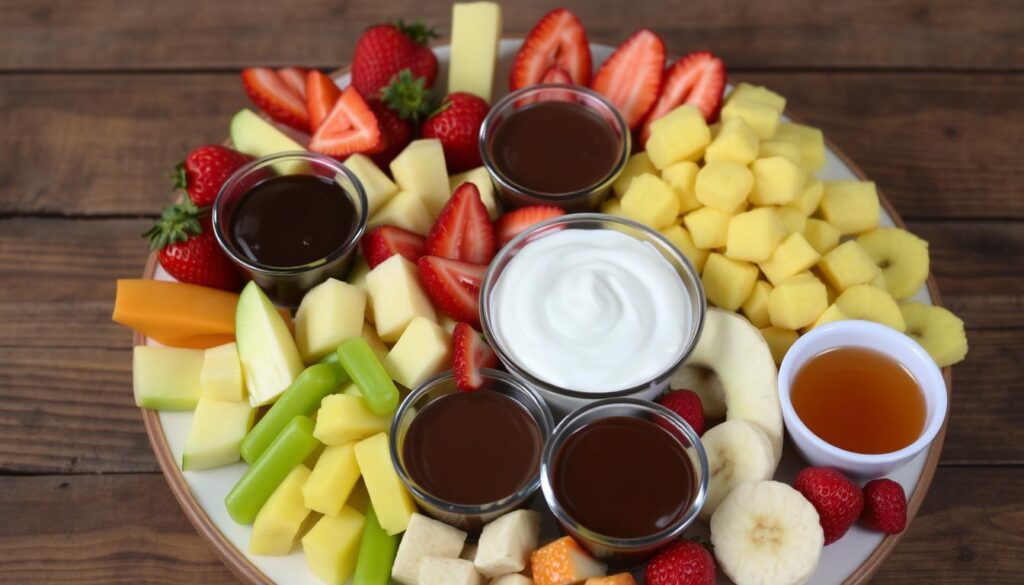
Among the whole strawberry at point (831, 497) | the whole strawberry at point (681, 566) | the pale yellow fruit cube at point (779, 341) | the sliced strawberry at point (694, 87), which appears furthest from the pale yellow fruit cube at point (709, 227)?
the whole strawberry at point (681, 566)

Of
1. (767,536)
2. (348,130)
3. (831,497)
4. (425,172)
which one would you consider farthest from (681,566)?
(348,130)

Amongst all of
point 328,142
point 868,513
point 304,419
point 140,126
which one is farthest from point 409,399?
point 140,126

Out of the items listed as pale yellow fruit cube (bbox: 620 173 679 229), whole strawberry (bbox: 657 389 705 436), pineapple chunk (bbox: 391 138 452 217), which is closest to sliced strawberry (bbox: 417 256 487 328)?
pineapple chunk (bbox: 391 138 452 217)

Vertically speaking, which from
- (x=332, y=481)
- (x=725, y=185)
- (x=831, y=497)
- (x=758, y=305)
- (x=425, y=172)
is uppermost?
(x=725, y=185)

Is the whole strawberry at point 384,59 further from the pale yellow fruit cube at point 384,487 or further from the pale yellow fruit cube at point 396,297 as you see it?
the pale yellow fruit cube at point 384,487

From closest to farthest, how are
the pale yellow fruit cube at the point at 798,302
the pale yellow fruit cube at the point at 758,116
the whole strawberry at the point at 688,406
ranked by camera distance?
the whole strawberry at the point at 688,406, the pale yellow fruit cube at the point at 798,302, the pale yellow fruit cube at the point at 758,116

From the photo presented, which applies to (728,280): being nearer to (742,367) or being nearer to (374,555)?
(742,367)
